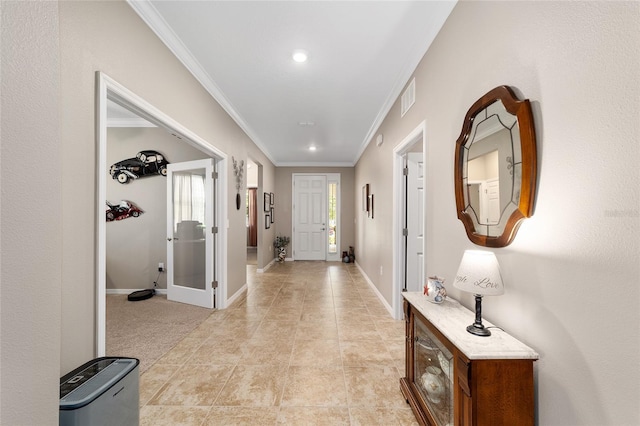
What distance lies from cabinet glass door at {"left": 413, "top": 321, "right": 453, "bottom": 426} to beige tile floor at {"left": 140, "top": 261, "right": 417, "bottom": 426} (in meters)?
0.27

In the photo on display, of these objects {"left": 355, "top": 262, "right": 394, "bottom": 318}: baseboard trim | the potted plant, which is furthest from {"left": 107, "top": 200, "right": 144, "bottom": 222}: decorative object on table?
{"left": 355, "top": 262, "right": 394, "bottom": 318}: baseboard trim

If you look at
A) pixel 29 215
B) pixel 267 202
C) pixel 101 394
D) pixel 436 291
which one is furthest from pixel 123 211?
pixel 436 291

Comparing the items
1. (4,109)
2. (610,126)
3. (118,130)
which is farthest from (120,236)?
(610,126)

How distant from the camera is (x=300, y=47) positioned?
229cm

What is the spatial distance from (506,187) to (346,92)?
2340 mm

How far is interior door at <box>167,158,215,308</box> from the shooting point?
357 centimetres

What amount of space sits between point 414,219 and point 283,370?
2.16m

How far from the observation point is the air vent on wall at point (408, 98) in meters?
2.50

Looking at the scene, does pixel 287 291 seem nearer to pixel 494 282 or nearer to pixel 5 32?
pixel 494 282

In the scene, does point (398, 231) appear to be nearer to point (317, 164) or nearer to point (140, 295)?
point (140, 295)

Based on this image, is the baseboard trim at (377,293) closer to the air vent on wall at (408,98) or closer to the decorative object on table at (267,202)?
the air vent on wall at (408,98)

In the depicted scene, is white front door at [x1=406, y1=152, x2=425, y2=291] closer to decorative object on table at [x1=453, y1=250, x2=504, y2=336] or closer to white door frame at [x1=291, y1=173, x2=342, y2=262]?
decorative object on table at [x1=453, y1=250, x2=504, y2=336]

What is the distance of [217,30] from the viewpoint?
6.91 feet

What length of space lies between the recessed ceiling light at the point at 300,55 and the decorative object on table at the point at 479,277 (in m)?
2.11
